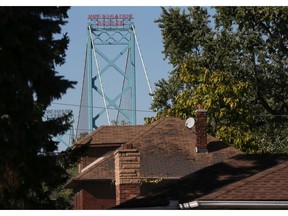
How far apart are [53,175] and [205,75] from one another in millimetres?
28835

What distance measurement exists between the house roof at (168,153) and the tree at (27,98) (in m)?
20.5

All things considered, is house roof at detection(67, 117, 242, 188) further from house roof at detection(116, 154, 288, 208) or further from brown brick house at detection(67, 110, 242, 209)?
house roof at detection(116, 154, 288, 208)

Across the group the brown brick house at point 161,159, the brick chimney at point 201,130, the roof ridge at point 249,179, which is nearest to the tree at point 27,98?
the roof ridge at point 249,179

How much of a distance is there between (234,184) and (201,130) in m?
17.2

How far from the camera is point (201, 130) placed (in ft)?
137

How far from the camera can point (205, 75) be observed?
164 ft

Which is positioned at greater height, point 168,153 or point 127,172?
point 168,153

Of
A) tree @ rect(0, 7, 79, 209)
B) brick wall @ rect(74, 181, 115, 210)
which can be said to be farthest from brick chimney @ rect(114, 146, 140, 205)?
brick wall @ rect(74, 181, 115, 210)

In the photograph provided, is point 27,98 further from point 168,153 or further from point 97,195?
point 97,195

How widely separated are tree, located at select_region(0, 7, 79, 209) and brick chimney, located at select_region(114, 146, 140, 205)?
762 cm

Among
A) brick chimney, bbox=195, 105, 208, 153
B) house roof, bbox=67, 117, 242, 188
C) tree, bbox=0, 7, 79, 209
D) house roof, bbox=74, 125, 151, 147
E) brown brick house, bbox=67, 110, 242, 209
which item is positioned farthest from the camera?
house roof, bbox=74, 125, 151, 147

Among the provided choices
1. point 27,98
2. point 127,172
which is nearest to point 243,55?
point 127,172

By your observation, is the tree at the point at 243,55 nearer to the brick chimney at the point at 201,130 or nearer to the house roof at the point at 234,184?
the brick chimney at the point at 201,130

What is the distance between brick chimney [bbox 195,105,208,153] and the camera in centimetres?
4122
